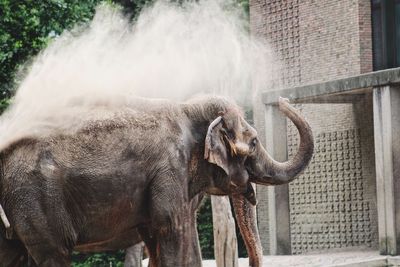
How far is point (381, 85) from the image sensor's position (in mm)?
17969

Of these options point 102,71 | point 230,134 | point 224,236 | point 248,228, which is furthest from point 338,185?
point 102,71

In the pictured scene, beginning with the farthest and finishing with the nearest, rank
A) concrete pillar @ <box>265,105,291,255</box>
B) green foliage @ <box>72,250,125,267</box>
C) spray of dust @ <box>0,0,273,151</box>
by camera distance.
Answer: green foliage @ <box>72,250,125,267</box> → concrete pillar @ <box>265,105,291,255</box> → spray of dust @ <box>0,0,273,151</box>

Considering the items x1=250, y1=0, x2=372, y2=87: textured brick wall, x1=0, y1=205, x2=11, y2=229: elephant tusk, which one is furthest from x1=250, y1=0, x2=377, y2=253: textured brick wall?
x1=0, y1=205, x2=11, y2=229: elephant tusk

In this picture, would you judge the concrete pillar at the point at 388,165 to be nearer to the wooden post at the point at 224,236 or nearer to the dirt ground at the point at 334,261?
the dirt ground at the point at 334,261

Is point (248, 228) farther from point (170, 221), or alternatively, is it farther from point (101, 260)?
point (101, 260)

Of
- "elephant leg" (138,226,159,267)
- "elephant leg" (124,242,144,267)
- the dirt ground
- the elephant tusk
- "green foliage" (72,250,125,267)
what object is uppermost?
the elephant tusk

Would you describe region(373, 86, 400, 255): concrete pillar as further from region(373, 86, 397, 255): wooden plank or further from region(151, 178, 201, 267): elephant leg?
region(151, 178, 201, 267): elephant leg

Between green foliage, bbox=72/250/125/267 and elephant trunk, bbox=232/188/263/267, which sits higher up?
elephant trunk, bbox=232/188/263/267

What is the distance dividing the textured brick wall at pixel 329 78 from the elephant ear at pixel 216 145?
45.4 ft

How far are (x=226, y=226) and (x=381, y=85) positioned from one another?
17.4 ft

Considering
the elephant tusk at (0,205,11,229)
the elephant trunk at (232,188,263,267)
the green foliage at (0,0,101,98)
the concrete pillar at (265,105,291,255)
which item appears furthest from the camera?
the green foliage at (0,0,101,98)

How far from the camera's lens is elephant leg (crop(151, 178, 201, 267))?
24.4ft

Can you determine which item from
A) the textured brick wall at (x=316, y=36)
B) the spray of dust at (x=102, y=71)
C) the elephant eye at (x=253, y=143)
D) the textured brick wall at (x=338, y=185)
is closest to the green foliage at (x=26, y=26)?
the textured brick wall at (x=316, y=36)

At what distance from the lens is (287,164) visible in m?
8.15
